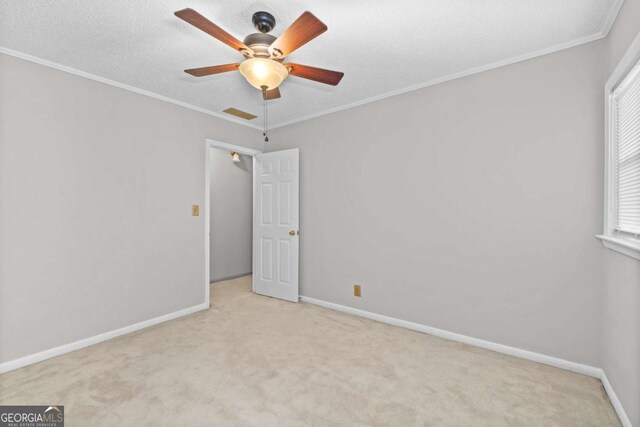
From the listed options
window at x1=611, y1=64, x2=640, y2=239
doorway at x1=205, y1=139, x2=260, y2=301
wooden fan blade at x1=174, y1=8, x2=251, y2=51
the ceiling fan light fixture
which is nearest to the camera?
wooden fan blade at x1=174, y1=8, x2=251, y2=51

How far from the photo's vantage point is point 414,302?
9.94ft

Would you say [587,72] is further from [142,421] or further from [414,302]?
[142,421]

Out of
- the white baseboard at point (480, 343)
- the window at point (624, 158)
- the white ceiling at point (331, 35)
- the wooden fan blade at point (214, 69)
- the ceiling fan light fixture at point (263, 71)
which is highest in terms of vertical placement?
the white ceiling at point (331, 35)

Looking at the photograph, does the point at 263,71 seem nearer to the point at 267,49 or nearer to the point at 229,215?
the point at 267,49

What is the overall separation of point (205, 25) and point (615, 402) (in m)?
3.31

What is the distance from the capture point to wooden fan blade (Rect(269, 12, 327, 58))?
1.52m

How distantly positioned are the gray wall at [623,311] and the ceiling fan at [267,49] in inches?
69.5

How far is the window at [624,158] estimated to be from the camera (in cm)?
167

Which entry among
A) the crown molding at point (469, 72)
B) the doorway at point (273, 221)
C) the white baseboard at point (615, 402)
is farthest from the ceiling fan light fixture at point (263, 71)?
the white baseboard at point (615, 402)

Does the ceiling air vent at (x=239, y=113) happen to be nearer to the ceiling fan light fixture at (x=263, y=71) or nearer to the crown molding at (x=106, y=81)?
the crown molding at (x=106, y=81)

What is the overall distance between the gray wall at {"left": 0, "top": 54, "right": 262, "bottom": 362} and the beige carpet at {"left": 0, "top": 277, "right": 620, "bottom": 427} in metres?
0.38

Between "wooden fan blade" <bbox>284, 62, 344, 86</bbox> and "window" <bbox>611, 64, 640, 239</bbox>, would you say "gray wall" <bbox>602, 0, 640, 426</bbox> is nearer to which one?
"window" <bbox>611, 64, 640, 239</bbox>

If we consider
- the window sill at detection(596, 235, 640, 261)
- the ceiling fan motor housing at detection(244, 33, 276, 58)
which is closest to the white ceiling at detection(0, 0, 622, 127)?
the ceiling fan motor housing at detection(244, 33, 276, 58)

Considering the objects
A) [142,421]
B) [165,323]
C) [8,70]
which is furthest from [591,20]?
[165,323]
